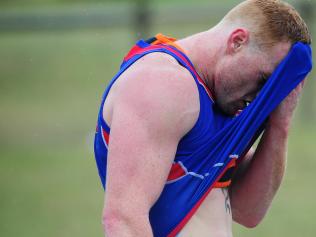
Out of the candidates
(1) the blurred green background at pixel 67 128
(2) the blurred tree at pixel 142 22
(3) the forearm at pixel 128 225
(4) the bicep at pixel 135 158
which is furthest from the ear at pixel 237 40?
(2) the blurred tree at pixel 142 22

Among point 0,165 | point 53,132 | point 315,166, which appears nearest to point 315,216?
point 315,166

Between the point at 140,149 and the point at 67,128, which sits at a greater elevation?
the point at 140,149

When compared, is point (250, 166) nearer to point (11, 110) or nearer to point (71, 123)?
point (71, 123)

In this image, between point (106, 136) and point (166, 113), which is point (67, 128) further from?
point (166, 113)

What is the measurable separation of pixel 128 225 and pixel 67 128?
9436 mm

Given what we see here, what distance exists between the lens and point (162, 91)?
2.71m

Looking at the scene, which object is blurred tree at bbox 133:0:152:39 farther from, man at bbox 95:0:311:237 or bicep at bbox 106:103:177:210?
bicep at bbox 106:103:177:210

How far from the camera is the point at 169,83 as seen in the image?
273 cm

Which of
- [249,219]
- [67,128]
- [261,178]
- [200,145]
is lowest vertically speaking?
[67,128]

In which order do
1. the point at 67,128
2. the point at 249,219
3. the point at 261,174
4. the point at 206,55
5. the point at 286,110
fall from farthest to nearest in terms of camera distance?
the point at 67,128 → the point at 249,219 → the point at 261,174 → the point at 286,110 → the point at 206,55

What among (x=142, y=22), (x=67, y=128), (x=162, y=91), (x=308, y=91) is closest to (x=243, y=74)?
(x=162, y=91)

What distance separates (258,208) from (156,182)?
0.85 metres

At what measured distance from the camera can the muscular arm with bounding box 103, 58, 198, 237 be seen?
8.85ft

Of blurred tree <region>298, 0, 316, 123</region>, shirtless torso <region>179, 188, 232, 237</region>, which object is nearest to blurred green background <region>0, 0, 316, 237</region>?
blurred tree <region>298, 0, 316, 123</region>
